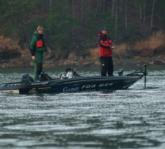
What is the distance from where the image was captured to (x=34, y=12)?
276 ft

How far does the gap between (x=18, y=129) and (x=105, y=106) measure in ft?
16.2

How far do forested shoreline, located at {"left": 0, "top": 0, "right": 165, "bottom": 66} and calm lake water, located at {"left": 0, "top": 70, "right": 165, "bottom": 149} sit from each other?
156 ft

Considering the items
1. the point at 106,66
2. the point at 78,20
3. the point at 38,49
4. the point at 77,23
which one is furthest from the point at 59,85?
the point at 78,20

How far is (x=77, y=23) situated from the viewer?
265 feet

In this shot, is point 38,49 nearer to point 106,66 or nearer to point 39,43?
point 39,43

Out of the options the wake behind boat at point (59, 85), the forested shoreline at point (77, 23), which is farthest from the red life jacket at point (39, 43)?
the forested shoreline at point (77, 23)

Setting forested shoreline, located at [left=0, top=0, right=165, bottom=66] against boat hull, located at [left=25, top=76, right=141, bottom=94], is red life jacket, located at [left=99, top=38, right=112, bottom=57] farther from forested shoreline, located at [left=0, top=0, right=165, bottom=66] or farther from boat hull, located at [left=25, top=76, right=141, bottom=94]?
forested shoreline, located at [left=0, top=0, right=165, bottom=66]

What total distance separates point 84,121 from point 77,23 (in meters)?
63.1

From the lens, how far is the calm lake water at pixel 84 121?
14.8 metres

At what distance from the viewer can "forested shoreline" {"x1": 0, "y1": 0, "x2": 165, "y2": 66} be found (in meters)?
75.6

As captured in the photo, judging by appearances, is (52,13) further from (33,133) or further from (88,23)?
(33,133)

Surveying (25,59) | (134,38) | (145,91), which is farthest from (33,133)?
(134,38)

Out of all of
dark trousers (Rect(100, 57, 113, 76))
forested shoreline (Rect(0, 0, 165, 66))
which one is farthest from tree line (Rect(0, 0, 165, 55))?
dark trousers (Rect(100, 57, 113, 76))

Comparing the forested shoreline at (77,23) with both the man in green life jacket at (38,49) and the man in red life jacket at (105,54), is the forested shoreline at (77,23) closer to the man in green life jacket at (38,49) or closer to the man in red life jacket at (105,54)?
the man in red life jacket at (105,54)
